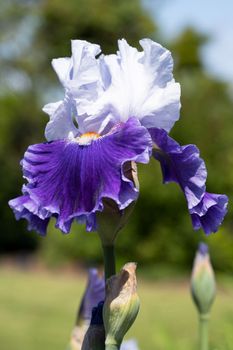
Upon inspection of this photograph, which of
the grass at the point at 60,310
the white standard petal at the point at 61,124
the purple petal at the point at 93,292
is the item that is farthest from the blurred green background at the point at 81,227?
the white standard petal at the point at 61,124

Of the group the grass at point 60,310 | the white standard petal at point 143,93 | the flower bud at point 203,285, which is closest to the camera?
the white standard petal at point 143,93

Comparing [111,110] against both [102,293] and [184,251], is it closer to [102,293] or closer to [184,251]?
[102,293]

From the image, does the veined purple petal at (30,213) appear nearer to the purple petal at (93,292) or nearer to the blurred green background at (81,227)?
the purple petal at (93,292)

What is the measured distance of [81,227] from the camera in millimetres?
11945

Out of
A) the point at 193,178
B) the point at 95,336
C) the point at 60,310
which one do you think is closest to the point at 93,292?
the point at 95,336

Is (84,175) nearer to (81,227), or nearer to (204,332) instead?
(204,332)

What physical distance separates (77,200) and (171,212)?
1017 centimetres

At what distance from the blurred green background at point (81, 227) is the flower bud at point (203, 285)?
0.17 meters

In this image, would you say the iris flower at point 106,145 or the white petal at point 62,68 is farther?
the white petal at point 62,68

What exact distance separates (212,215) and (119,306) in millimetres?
193

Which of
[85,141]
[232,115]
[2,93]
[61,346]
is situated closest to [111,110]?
[85,141]

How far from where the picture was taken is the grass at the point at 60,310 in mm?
6941

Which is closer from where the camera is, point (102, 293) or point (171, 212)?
point (102, 293)

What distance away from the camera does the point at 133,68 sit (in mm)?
1089
